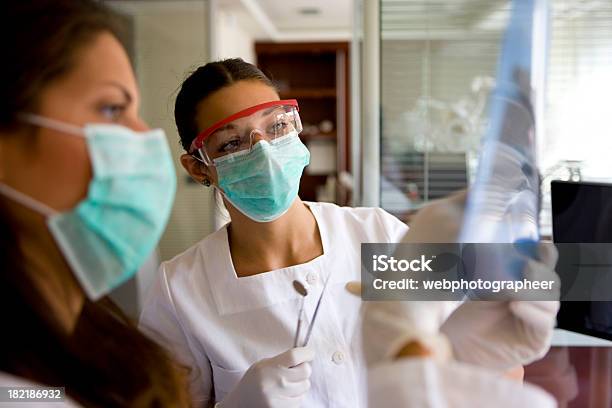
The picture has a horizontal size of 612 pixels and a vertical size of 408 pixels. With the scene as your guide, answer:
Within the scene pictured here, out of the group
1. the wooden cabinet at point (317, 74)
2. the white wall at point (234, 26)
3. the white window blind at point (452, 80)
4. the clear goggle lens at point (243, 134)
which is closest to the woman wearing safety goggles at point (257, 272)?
the clear goggle lens at point (243, 134)

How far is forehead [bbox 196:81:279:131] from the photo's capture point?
2.51 ft

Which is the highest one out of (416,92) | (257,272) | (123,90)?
(416,92)

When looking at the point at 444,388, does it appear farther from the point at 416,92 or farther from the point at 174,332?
the point at 416,92

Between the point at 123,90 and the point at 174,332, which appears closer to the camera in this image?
the point at 123,90

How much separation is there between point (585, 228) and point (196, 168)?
558mm

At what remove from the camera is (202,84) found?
0.79 metres

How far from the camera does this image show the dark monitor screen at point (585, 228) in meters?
0.82

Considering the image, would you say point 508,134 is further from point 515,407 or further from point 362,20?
point 362,20

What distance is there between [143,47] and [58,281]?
97cm

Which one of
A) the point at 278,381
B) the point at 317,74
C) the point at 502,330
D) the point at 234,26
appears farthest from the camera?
the point at 317,74

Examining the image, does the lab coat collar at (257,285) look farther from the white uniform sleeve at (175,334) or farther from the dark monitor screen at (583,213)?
the dark monitor screen at (583,213)

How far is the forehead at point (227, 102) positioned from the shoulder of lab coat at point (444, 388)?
397mm

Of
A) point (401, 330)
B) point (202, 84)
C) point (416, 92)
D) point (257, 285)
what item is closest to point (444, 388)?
point (401, 330)

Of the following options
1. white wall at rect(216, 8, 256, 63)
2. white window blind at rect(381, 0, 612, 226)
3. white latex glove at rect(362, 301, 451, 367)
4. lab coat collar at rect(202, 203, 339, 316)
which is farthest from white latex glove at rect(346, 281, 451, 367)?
white wall at rect(216, 8, 256, 63)
